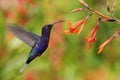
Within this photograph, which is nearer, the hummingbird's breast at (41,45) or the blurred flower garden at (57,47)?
the hummingbird's breast at (41,45)

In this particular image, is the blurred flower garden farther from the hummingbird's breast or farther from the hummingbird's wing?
the hummingbird's breast

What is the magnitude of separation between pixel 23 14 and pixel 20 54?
0.60 meters

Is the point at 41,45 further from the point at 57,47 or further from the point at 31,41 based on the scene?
the point at 57,47

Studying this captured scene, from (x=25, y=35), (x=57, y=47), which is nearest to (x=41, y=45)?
(x=25, y=35)

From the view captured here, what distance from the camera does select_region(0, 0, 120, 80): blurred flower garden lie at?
417cm

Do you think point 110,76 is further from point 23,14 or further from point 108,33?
point 23,14

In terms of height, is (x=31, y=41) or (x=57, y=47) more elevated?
(x=31, y=41)

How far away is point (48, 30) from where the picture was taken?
1.70m

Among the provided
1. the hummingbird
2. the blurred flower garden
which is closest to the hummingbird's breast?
the hummingbird

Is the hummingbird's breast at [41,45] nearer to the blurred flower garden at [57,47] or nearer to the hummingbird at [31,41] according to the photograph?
the hummingbird at [31,41]

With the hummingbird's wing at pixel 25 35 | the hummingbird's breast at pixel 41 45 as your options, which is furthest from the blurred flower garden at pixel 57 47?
the hummingbird's breast at pixel 41 45

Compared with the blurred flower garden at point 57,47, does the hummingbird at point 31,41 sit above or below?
above

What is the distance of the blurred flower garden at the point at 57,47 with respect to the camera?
13.7ft

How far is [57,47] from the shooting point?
13.9ft
